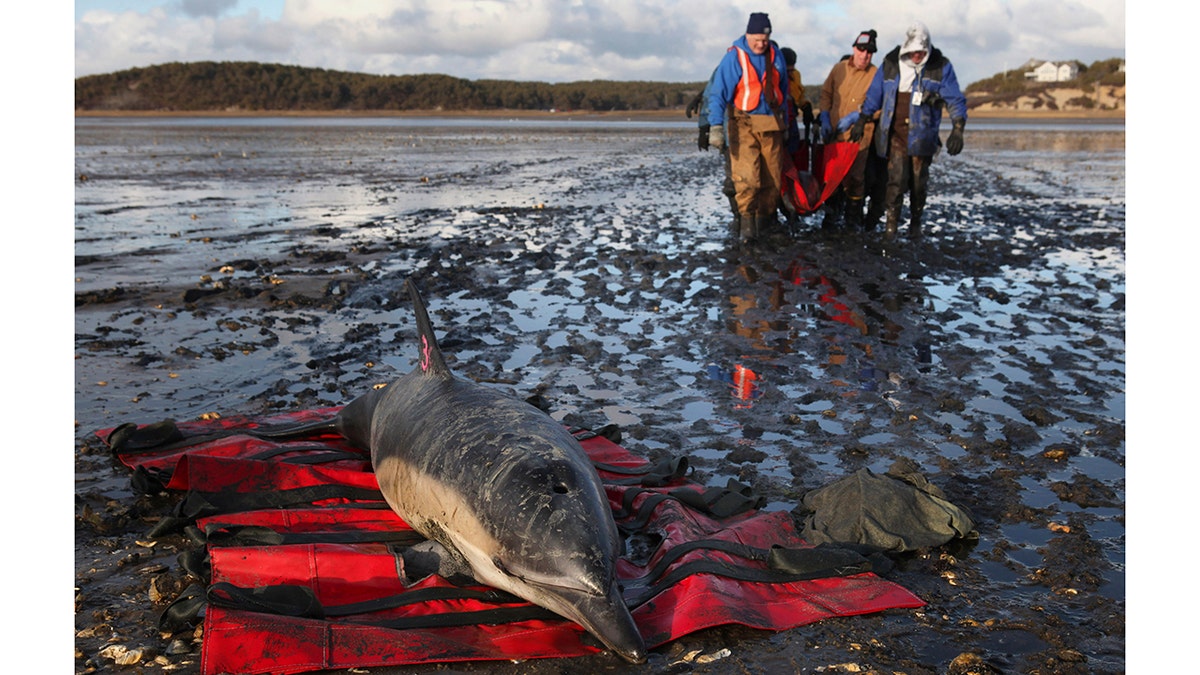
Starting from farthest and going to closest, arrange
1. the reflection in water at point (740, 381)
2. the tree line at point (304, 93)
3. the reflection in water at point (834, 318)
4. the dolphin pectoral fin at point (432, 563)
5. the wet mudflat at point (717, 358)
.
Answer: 1. the tree line at point (304, 93)
2. the reflection in water at point (834, 318)
3. the reflection in water at point (740, 381)
4. the dolphin pectoral fin at point (432, 563)
5. the wet mudflat at point (717, 358)

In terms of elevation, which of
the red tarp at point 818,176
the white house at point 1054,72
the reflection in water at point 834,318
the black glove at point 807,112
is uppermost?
the white house at point 1054,72

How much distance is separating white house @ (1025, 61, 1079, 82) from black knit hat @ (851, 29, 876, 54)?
88.0 meters

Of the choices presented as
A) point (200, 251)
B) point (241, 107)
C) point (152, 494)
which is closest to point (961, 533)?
point (152, 494)

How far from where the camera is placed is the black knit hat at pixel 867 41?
13.1m

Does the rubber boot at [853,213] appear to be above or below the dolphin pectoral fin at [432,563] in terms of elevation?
above

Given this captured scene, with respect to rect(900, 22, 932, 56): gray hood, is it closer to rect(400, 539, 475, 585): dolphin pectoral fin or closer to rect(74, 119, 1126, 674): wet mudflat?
rect(74, 119, 1126, 674): wet mudflat

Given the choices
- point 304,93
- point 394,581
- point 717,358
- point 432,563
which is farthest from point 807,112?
point 304,93

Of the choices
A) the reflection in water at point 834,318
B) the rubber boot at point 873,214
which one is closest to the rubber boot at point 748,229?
the reflection in water at point 834,318

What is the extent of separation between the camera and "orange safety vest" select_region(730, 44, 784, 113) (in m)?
11.7

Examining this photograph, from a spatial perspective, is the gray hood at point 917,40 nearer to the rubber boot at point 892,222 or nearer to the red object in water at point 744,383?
→ the rubber boot at point 892,222

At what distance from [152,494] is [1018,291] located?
8539mm

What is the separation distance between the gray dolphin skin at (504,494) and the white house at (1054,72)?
3882 inches

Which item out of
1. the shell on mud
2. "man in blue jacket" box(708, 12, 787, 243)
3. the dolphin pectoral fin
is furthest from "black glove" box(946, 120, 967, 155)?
the shell on mud

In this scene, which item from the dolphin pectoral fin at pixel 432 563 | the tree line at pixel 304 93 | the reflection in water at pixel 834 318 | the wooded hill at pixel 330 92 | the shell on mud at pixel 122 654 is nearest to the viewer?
the shell on mud at pixel 122 654
